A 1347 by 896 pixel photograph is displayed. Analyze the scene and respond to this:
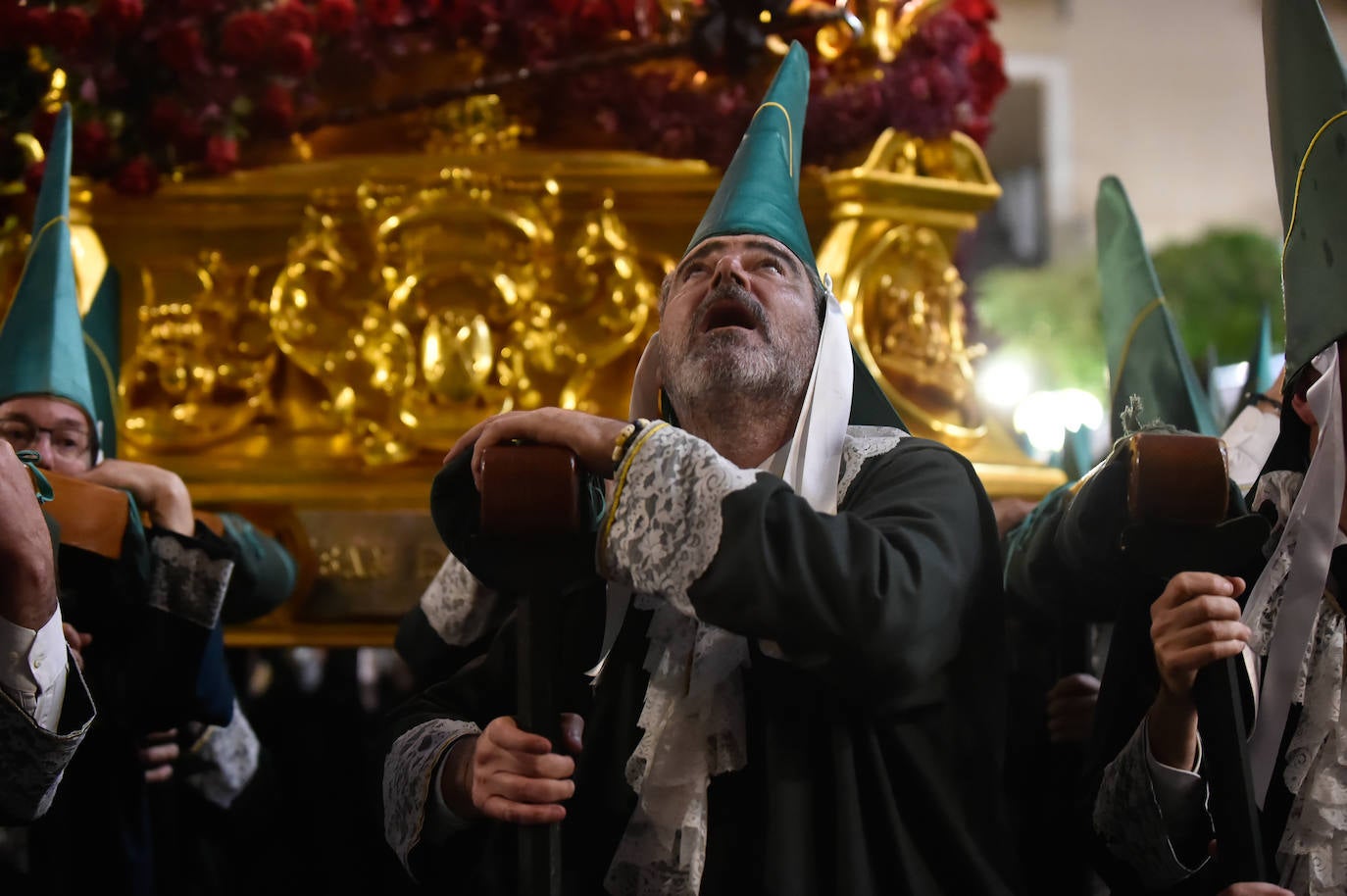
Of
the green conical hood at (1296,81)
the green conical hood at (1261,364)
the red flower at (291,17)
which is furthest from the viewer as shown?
the red flower at (291,17)

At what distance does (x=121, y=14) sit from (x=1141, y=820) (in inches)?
104

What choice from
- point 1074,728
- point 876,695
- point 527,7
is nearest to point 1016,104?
point 527,7

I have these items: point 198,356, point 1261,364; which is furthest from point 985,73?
point 198,356

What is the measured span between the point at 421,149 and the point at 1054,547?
2.07 meters

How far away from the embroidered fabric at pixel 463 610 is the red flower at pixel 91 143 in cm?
166

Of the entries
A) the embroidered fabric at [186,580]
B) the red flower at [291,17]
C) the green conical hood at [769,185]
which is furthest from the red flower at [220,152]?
the green conical hood at [769,185]

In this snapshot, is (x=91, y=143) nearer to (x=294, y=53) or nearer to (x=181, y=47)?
(x=181, y=47)

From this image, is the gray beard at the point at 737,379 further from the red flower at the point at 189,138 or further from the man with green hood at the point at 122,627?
the red flower at the point at 189,138

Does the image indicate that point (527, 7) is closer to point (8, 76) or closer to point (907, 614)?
point (8, 76)

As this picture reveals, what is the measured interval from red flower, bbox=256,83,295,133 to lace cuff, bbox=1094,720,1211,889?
2.32 m

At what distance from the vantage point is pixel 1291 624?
1.73m

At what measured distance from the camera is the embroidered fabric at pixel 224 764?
274 centimetres

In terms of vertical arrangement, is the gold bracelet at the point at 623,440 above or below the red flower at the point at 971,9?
below

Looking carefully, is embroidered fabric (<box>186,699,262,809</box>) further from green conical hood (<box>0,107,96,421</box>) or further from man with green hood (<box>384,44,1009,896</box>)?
man with green hood (<box>384,44,1009,896</box>)
